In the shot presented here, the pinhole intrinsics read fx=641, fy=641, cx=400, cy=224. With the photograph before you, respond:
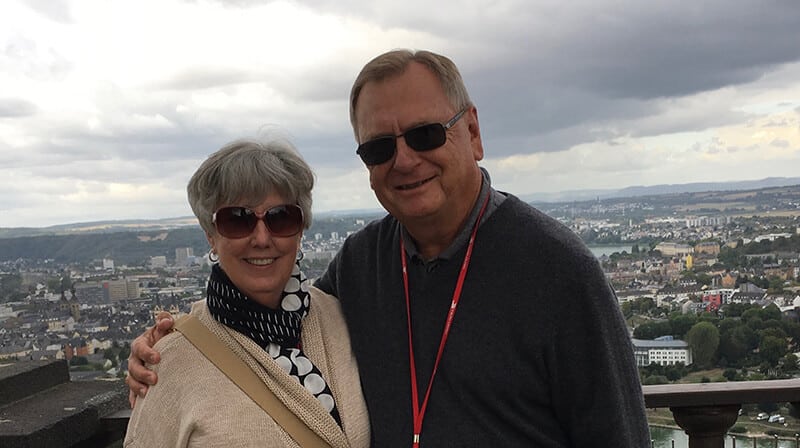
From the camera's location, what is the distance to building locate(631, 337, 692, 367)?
9.75 feet

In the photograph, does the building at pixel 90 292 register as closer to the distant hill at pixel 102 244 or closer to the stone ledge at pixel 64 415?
the distant hill at pixel 102 244

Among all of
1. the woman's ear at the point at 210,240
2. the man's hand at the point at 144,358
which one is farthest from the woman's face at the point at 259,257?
the man's hand at the point at 144,358

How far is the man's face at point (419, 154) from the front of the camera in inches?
78.7

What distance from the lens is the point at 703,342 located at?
3.19 metres

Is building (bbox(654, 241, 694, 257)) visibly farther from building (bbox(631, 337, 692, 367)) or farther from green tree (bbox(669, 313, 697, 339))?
building (bbox(631, 337, 692, 367))

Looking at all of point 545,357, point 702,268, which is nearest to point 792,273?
point 702,268

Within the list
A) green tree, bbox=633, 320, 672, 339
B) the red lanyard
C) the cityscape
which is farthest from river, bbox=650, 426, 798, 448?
the red lanyard

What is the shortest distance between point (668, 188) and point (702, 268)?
4.65 m

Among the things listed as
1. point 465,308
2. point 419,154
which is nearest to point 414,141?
point 419,154

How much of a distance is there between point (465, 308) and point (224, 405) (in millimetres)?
775

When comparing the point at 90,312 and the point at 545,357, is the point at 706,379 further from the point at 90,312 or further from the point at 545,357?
the point at 90,312

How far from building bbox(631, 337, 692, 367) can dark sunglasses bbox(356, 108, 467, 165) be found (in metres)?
1.55

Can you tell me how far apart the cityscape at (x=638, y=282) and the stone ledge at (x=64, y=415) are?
0.13m

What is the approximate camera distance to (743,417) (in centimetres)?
268
